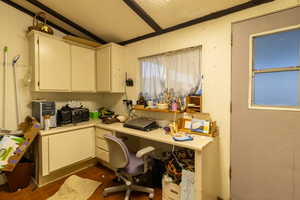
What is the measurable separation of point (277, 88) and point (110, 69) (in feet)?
7.81

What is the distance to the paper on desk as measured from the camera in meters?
1.46

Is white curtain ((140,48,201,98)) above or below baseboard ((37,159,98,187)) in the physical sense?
above

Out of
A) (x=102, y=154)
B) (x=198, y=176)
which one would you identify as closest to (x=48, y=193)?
(x=102, y=154)

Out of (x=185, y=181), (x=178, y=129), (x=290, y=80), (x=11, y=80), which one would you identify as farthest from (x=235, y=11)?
(x=11, y=80)

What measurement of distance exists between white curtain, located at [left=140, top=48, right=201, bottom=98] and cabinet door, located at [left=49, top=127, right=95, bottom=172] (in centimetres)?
124

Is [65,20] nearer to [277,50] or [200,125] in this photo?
[200,125]

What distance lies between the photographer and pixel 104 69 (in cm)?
276

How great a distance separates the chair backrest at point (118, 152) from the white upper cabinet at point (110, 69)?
1206 mm

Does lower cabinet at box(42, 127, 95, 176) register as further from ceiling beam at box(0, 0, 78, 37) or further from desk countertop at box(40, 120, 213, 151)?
ceiling beam at box(0, 0, 78, 37)

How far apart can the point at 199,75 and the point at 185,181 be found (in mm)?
1319

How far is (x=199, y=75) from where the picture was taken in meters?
2.02

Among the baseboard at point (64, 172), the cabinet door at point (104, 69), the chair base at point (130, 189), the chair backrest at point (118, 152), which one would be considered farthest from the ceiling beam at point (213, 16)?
the baseboard at point (64, 172)

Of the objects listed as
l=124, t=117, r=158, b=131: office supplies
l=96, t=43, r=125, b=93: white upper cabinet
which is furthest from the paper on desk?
l=96, t=43, r=125, b=93: white upper cabinet

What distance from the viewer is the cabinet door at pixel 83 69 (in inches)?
102
